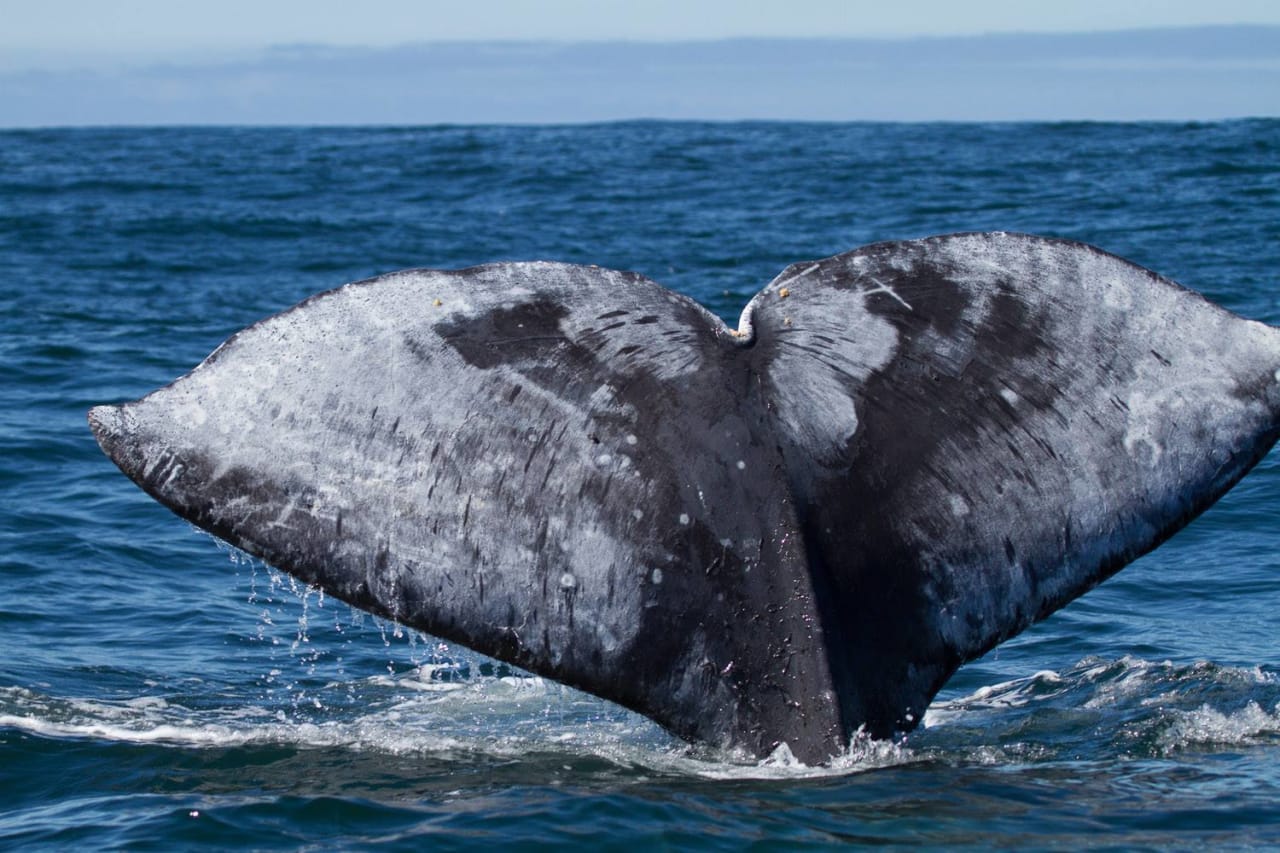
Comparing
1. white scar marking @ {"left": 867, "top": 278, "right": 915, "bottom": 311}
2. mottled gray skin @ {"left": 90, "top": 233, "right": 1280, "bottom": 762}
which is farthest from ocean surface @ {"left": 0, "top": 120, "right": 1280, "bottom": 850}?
white scar marking @ {"left": 867, "top": 278, "right": 915, "bottom": 311}

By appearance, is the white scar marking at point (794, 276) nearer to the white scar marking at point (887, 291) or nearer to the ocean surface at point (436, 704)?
the white scar marking at point (887, 291)

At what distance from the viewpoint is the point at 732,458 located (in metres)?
4.40

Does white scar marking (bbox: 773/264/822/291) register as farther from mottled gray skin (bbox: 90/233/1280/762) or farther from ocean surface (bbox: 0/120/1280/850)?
ocean surface (bbox: 0/120/1280/850)

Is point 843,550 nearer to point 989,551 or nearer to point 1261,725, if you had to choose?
point 989,551

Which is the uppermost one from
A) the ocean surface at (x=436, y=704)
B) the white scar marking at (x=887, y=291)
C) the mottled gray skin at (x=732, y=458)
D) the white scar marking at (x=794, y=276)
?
the white scar marking at (x=794, y=276)

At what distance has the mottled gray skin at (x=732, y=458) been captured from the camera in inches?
172

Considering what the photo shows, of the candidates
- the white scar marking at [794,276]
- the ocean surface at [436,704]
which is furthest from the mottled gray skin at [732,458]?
the ocean surface at [436,704]

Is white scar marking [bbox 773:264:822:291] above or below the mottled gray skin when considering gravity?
above

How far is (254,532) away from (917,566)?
181 centimetres

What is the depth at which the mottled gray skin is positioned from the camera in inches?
172

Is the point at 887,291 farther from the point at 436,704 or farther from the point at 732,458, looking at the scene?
the point at 436,704

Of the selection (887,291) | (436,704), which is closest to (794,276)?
(887,291)

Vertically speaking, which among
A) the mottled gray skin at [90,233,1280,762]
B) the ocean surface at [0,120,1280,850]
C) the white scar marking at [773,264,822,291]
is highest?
the white scar marking at [773,264,822,291]

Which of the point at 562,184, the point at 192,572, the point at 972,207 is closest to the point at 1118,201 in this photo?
the point at 972,207
